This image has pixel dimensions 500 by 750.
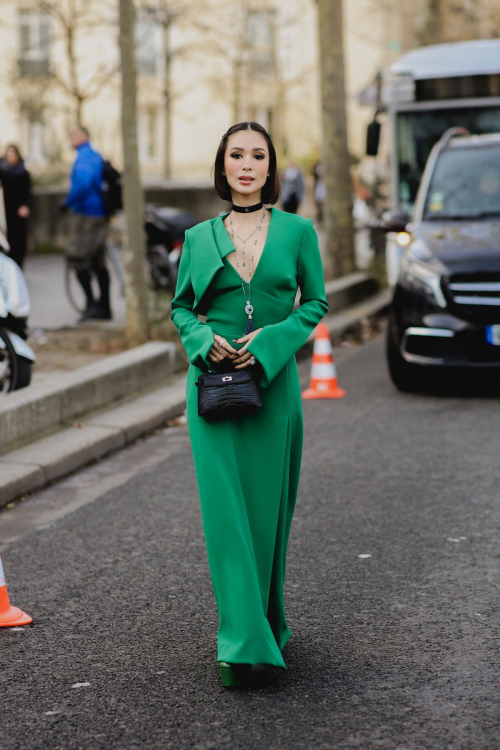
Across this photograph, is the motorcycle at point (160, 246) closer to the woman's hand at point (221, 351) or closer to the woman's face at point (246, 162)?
the woman's face at point (246, 162)

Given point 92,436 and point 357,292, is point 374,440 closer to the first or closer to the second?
point 92,436

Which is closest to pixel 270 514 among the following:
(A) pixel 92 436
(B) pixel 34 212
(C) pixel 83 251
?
(A) pixel 92 436

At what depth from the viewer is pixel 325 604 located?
4652 millimetres

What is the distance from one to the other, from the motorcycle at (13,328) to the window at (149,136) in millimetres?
42266

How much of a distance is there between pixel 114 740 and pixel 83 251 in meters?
9.04

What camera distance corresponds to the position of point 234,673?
374cm

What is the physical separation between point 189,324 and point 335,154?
1340cm

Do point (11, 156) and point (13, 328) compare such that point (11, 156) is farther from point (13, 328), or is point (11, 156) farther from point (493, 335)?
point (493, 335)

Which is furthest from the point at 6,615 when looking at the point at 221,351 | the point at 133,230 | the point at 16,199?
the point at 16,199

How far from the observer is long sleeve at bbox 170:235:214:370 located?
12.1 ft

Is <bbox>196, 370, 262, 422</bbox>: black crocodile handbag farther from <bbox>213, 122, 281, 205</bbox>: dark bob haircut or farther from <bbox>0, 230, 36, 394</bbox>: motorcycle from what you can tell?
<bbox>0, 230, 36, 394</bbox>: motorcycle

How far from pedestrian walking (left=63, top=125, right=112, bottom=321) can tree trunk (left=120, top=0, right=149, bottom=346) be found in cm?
167

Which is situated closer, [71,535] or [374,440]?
[71,535]

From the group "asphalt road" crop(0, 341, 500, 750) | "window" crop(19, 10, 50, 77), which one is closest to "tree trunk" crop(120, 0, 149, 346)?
"asphalt road" crop(0, 341, 500, 750)
